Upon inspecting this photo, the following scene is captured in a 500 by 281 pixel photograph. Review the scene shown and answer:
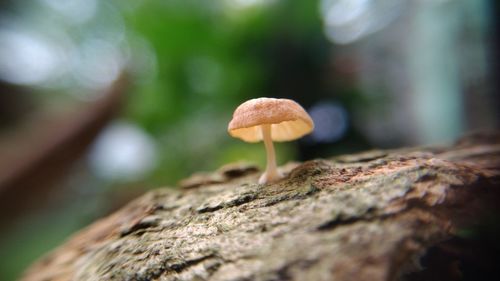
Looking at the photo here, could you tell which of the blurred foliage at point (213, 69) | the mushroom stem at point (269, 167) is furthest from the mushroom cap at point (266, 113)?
the blurred foliage at point (213, 69)

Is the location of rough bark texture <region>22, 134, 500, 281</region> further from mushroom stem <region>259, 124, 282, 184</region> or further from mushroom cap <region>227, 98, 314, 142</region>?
mushroom cap <region>227, 98, 314, 142</region>

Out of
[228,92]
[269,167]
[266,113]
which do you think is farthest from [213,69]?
[266,113]

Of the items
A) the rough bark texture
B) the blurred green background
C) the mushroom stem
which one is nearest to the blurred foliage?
the blurred green background

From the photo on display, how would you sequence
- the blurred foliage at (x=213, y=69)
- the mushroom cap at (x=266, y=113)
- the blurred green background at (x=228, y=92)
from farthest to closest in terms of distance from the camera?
the blurred foliage at (x=213, y=69), the blurred green background at (x=228, y=92), the mushroom cap at (x=266, y=113)

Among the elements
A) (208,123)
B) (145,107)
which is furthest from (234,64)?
(145,107)

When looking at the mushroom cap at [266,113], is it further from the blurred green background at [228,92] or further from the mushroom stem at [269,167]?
the blurred green background at [228,92]

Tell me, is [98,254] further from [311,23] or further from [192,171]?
[311,23]
